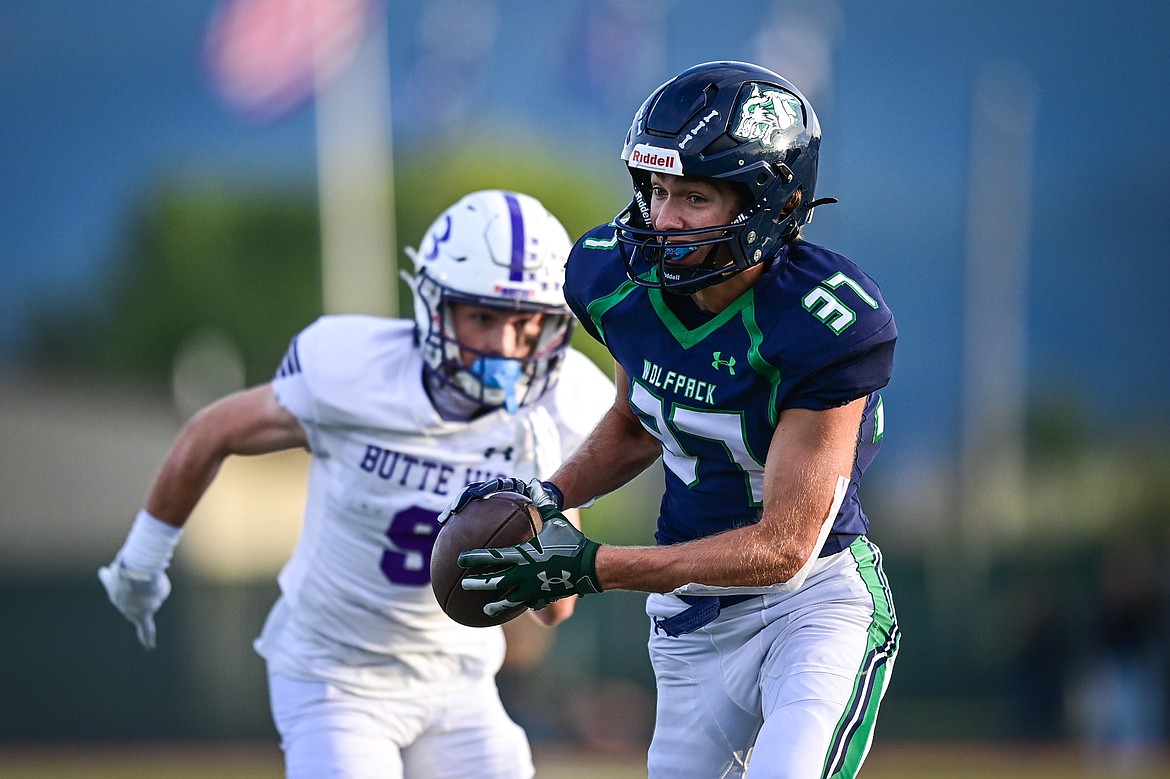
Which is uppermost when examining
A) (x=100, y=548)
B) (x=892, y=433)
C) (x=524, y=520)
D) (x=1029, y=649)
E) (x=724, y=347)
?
(x=724, y=347)

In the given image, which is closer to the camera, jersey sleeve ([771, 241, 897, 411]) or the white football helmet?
jersey sleeve ([771, 241, 897, 411])

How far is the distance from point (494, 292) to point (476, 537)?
117cm

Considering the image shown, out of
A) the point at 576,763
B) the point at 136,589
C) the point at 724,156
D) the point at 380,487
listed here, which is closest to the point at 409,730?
the point at 380,487

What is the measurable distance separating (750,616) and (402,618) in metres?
1.23

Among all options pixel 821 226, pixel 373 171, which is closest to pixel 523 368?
pixel 821 226

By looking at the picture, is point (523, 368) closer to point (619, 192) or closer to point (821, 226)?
point (821, 226)

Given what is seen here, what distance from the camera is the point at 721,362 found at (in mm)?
3312

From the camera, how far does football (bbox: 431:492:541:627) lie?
3.25 meters

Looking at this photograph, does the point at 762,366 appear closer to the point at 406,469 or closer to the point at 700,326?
the point at 700,326

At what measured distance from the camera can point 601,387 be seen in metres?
4.54

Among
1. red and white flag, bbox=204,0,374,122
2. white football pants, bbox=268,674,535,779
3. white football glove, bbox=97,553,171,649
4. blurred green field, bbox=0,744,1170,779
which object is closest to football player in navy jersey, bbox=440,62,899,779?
white football pants, bbox=268,674,535,779

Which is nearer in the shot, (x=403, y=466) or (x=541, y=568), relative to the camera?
(x=541, y=568)

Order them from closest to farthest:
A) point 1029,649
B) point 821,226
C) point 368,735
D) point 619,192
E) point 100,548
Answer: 1. point 368,735
2. point 1029,649
3. point 821,226
4. point 100,548
5. point 619,192

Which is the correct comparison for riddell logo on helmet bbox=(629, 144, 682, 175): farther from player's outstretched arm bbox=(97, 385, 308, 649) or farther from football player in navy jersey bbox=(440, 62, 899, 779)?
player's outstretched arm bbox=(97, 385, 308, 649)
